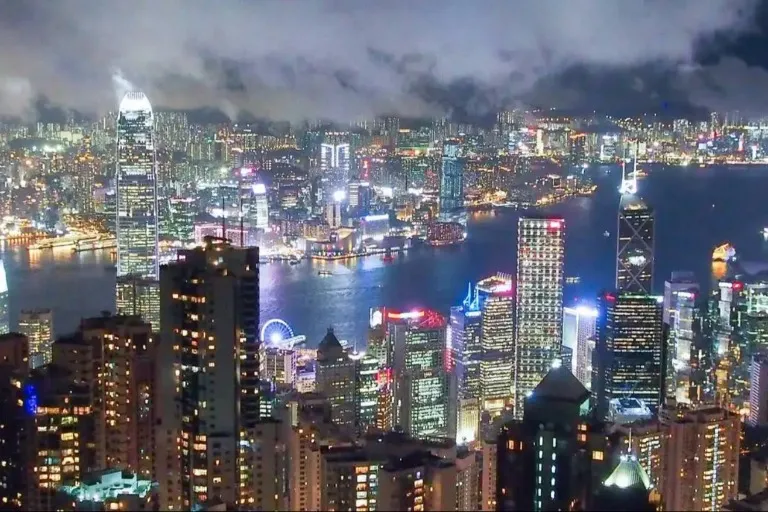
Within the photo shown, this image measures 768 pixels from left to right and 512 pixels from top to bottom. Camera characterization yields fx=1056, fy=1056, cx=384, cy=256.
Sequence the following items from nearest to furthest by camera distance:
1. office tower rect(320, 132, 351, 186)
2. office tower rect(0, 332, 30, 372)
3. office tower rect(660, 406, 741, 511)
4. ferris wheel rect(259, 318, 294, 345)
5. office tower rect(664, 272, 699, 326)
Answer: office tower rect(660, 406, 741, 511) → office tower rect(0, 332, 30, 372) → ferris wheel rect(259, 318, 294, 345) → office tower rect(664, 272, 699, 326) → office tower rect(320, 132, 351, 186)

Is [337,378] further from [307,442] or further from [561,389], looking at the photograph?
[561,389]

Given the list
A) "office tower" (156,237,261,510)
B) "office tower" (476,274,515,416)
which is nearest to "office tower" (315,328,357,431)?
"office tower" (476,274,515,416)

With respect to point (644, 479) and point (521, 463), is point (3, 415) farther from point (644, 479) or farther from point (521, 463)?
point (644, 479)

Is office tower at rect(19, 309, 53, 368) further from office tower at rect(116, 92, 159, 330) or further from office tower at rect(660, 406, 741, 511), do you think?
office tower at rect(660, 406, 741, 511)

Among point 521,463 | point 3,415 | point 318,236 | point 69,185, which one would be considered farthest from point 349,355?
point 318,236

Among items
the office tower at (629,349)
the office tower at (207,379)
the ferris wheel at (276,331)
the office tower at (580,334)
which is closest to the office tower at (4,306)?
the ferris wheel at (276,331)

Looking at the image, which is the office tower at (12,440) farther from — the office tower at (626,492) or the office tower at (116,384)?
the office tower at (626,492)
